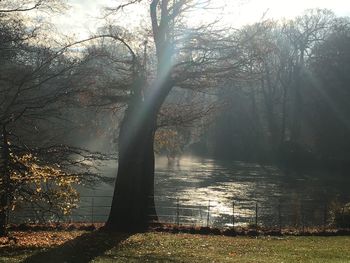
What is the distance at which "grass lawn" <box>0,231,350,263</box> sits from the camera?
500 inches

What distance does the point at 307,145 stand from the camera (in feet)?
230

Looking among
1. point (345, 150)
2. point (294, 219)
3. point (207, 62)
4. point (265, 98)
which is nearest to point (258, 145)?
point (265, 98)

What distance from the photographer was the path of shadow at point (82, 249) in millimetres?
12083

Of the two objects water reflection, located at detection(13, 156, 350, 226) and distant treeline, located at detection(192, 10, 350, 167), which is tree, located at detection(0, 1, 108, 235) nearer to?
water reflection, located at detection(13, 156, 350, 226)

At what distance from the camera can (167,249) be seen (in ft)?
48.3

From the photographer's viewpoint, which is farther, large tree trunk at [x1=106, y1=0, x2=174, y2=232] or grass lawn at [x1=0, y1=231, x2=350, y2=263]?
large tree trunk at [x1=106, y1=0, x2=174, y2=232]

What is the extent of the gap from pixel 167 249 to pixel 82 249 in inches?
96.9

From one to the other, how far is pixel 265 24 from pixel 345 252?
28.9 feet

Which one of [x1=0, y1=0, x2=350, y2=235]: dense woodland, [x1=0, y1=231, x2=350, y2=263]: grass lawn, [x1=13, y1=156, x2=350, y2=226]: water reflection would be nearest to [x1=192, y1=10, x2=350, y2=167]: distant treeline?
[x1=13, y1=156, x2=350, y2=226]: water reflection

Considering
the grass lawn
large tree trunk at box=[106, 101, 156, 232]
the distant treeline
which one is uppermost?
the distant treeline

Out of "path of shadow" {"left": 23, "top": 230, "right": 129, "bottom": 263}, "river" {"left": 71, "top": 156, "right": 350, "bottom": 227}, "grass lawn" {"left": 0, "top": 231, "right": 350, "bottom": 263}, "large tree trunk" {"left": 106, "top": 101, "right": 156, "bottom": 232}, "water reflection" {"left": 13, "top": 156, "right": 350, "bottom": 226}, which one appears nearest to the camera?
"path of shadow" {"left": 23, "top": 230, "right": 129, "bottom": 263}

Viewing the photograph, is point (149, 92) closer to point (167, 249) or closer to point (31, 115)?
point (31, 115)

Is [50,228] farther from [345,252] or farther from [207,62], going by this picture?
[345,252]

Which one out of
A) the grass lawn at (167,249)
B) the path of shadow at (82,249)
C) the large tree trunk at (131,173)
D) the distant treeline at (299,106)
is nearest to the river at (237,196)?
the large tree trunk at (131,173)
